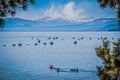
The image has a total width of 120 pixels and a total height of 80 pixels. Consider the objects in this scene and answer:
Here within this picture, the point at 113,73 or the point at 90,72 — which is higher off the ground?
the point at 113,73

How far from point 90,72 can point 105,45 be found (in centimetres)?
5569

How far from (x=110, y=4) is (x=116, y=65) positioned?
2.65 metres

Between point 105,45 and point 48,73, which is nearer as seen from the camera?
point 105,45

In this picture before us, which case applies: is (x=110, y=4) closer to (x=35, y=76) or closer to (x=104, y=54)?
(x=104, y=54)

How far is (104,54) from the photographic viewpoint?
45.3 feet

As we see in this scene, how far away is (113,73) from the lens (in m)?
13.3

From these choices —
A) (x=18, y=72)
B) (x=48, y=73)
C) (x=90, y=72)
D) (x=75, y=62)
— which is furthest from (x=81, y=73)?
(x=75, y=62)

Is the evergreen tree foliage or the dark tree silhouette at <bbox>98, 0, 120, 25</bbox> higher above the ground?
the dark tree silhouette at <bbox>98, 0, 120, 25</bbox>

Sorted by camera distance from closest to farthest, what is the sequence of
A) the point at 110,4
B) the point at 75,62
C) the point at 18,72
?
1. the point at 110,4
2. the point at 18,72
3. the point at 75,62

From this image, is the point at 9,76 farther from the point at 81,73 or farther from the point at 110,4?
the point at 110,4

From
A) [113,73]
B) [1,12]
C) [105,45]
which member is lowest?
[113,73]

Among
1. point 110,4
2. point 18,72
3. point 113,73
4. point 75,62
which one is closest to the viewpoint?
point 113,73

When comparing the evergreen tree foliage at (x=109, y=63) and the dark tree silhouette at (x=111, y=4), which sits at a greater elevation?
the dark tree silhouette at (x=111, y=4)

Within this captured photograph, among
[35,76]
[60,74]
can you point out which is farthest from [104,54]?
[60,74]
